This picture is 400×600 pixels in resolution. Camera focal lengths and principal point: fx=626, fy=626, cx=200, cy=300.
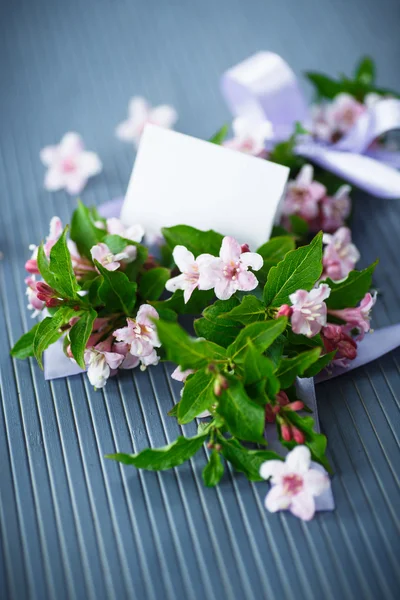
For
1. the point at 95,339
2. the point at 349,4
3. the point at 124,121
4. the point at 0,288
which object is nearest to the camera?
the point at 95,339

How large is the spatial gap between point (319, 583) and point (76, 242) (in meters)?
0.44

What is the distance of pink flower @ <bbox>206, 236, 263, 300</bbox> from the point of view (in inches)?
23.6

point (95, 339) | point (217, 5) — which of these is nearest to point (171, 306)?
point (95, 339)

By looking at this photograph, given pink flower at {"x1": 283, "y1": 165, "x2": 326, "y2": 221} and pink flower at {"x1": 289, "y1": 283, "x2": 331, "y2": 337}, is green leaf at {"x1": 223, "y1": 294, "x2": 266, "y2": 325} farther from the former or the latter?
pink flower at {"x1": 283, "y1": 165, "x2": 326, "y2": 221}

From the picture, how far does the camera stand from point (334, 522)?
61 cm

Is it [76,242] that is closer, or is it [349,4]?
[76,242]

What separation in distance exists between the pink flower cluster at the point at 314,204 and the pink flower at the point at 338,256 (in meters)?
0.06

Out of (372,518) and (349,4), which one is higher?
(349,4)

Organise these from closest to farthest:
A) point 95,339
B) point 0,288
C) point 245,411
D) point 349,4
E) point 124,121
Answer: point 245,411 < point 95,339 < point 0,288 < point 124,121 < point 349,4

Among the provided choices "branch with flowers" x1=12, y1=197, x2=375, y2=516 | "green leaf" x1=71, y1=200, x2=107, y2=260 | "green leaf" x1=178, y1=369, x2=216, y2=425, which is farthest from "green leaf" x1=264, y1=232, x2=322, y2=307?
"green leaf" x1=71, y1=200, x2=107, y2=260

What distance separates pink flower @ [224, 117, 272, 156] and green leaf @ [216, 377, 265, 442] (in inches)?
15.0

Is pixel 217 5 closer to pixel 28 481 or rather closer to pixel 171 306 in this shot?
pixel 171 306

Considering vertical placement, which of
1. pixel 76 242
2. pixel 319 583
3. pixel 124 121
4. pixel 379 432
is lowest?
pixel 319 583

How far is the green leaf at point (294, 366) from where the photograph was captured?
0.57 m
